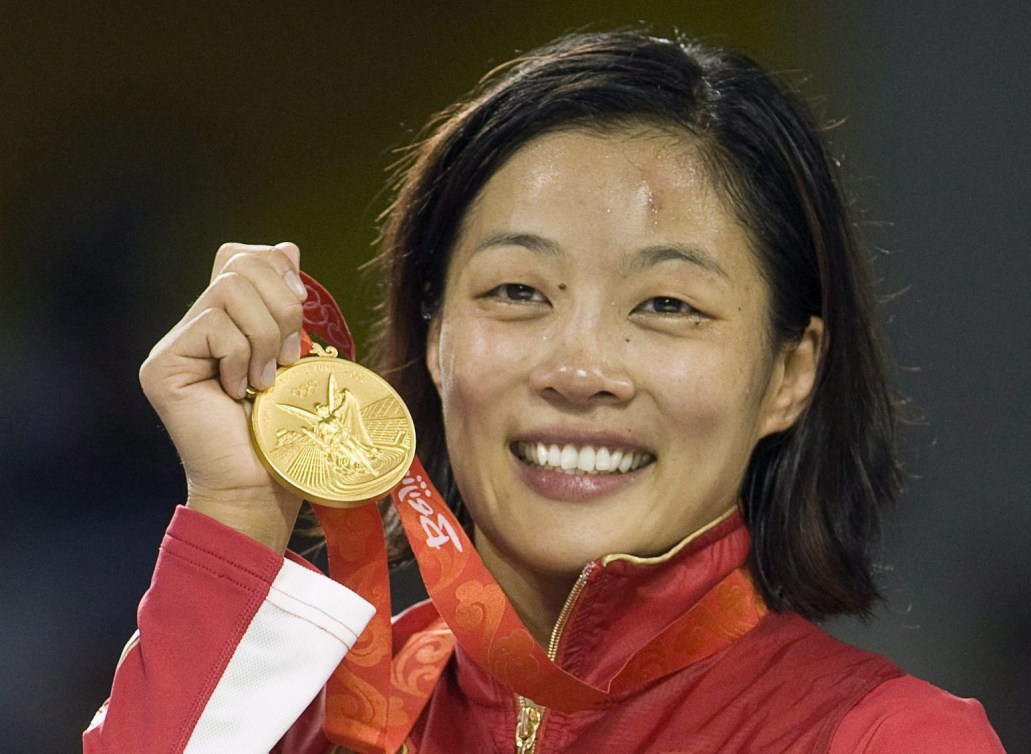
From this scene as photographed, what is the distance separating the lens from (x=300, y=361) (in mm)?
1761

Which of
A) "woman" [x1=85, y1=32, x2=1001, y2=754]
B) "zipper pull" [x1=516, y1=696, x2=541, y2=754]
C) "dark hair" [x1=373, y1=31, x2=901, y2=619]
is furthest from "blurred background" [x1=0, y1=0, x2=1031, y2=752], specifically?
"zipper pull" [x1=516, y1=696, x2=541, y2=754]

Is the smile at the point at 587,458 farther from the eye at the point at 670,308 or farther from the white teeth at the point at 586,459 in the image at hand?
the eye at the point at 670,308

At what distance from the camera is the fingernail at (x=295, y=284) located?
1.72 metres

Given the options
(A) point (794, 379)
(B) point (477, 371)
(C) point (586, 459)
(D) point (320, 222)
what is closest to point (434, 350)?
(B) point (477, 371)

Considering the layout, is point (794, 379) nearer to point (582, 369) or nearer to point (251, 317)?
point (582, 369)

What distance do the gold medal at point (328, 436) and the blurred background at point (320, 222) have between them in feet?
4.44

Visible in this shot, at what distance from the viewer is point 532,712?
187cm

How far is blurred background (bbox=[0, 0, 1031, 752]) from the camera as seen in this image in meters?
3.13

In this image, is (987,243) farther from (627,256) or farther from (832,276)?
(627,256)

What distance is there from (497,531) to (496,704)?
22 centimetres

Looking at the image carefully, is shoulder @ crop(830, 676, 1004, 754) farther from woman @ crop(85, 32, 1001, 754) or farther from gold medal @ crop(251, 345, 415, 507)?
gold medal @ crop(251, 345, 415, 507)

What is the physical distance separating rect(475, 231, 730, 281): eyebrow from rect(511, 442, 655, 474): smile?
223 mm

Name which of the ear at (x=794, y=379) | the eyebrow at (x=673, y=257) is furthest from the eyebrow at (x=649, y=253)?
the ear at (x=794, y=379)

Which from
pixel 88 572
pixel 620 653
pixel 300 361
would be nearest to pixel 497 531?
pixel 620 653
